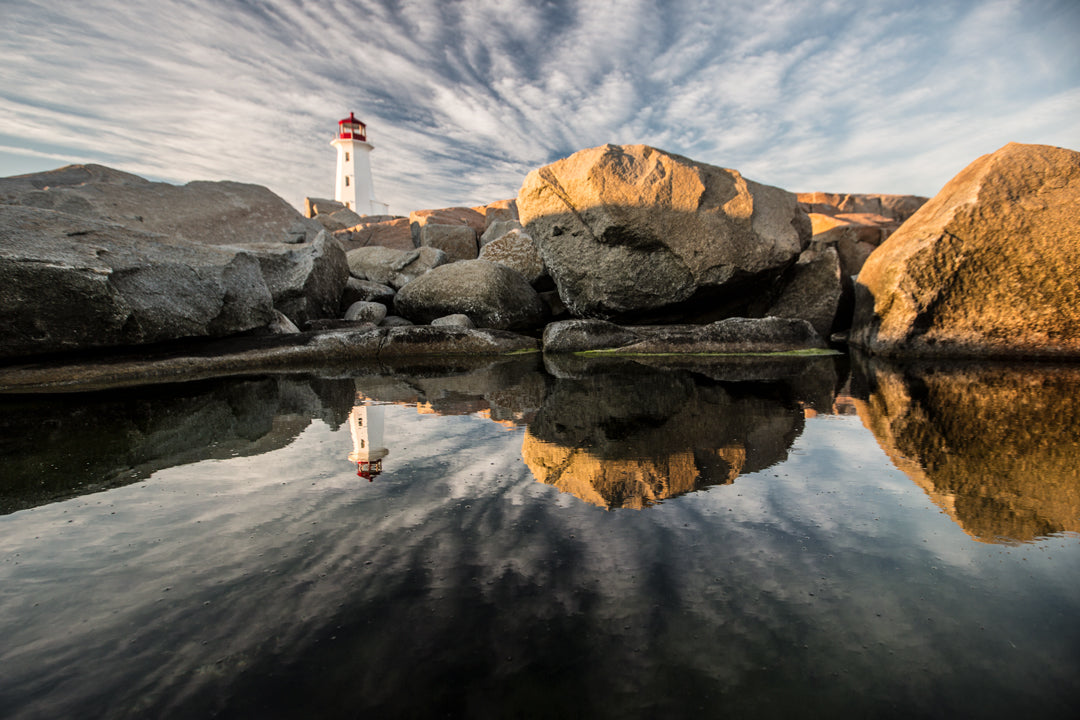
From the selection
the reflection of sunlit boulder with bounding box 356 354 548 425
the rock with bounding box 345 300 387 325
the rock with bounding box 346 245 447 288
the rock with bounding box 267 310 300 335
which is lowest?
the reflection of sunlit boulder with bounding box 356 354 548 425

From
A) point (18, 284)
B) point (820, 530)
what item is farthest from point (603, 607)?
point (18, 284)

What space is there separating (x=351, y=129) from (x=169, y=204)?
31931 mm

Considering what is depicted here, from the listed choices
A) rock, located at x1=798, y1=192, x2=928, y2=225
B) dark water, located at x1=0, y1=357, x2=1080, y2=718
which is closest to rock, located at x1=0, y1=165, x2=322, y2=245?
dark water, located at x1=0, y1=357, x2=1080, y2=718

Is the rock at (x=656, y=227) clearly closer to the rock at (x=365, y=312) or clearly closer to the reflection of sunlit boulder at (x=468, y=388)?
the reflection of sunlit boulder at (x=468, y=388)

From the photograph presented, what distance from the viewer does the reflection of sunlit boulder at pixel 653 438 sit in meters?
2.18

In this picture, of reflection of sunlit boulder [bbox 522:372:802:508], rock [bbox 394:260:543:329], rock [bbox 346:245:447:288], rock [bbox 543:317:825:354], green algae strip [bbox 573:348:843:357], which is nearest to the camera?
reflection of sunlit boulder [bbox 522:372:802:508]

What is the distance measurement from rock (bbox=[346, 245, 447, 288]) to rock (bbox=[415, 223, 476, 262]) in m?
1.75

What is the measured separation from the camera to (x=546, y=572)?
4.81 ft

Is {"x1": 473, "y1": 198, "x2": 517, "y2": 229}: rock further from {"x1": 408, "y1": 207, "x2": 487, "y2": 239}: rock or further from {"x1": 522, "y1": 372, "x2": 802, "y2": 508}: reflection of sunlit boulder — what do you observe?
{"x1": 522, "y1": 372, "x2": 802, "y2": 508}: reflection of sunlit boulder

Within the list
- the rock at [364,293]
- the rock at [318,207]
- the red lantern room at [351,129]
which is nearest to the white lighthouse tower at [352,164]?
the red lantern room at [351,129]

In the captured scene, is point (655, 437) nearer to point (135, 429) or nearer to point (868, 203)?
point (135, 429)

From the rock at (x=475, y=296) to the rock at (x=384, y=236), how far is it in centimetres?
766

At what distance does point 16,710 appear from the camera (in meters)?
1.03

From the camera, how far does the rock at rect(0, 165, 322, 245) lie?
1090 centimetres
